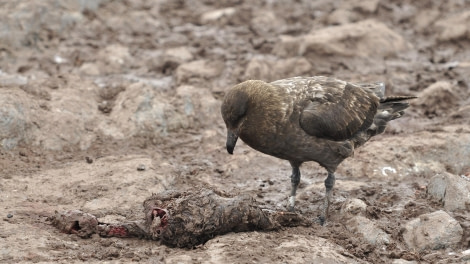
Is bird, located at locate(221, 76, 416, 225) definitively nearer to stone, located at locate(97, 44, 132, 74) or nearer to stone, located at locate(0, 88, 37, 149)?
stone, located at locate(0, 88, 37, 149)

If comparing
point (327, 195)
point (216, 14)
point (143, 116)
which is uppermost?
point (216, 14)

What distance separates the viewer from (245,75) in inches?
409

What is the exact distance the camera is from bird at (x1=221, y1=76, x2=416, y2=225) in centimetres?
648

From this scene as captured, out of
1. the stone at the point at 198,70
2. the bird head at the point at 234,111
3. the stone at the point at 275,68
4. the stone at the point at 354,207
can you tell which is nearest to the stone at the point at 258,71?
the stone at the point at 275,68

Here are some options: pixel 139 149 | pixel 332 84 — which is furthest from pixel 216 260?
pixel 139 149

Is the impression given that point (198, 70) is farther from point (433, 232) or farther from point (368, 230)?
point (433, 232)

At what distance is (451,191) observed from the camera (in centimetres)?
698

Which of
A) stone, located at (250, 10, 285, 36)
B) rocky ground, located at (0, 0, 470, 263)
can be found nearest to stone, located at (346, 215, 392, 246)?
rocky ground, located at (0, 0, 470, 263)

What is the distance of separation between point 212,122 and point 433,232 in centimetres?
376

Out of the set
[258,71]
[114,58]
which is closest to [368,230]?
[258,71]

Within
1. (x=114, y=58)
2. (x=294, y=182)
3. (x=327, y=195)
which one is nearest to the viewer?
(x=327, y=195)

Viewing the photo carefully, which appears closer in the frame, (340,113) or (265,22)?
(340,113)

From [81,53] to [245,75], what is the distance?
8.64 ft

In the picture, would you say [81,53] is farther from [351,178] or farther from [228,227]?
[228,227]
